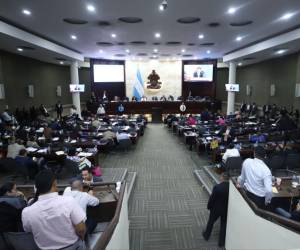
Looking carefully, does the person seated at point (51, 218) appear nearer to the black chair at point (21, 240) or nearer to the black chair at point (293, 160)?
the black chair at point (21, 240)

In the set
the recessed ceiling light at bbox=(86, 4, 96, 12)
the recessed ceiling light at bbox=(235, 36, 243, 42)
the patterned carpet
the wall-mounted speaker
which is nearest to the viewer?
the patterned carpet

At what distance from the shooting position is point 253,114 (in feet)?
61.8

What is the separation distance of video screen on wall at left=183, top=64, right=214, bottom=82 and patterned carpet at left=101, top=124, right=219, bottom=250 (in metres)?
13.0

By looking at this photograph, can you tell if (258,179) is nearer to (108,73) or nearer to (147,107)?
(147,107)

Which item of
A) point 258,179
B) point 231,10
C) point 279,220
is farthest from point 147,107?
point 279,220

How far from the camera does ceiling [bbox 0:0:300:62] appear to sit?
751 centimetres

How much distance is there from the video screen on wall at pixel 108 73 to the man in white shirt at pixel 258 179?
19.3 m

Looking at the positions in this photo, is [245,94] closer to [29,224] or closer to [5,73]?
[5,73]

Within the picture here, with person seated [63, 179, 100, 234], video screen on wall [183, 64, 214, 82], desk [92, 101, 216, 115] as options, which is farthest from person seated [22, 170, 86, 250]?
video screen on wall [183, 64, 214, 82]

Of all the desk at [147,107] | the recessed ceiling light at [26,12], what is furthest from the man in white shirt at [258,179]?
the desk at [147,107]

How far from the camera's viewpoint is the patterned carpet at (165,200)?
16.1 ft

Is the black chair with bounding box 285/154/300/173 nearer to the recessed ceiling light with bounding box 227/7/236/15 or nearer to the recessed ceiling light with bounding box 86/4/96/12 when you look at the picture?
the recessed ceiling light with bounding box 227/7/236/15

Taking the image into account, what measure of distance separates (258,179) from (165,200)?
112 inches

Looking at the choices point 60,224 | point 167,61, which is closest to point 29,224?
point 60,224
